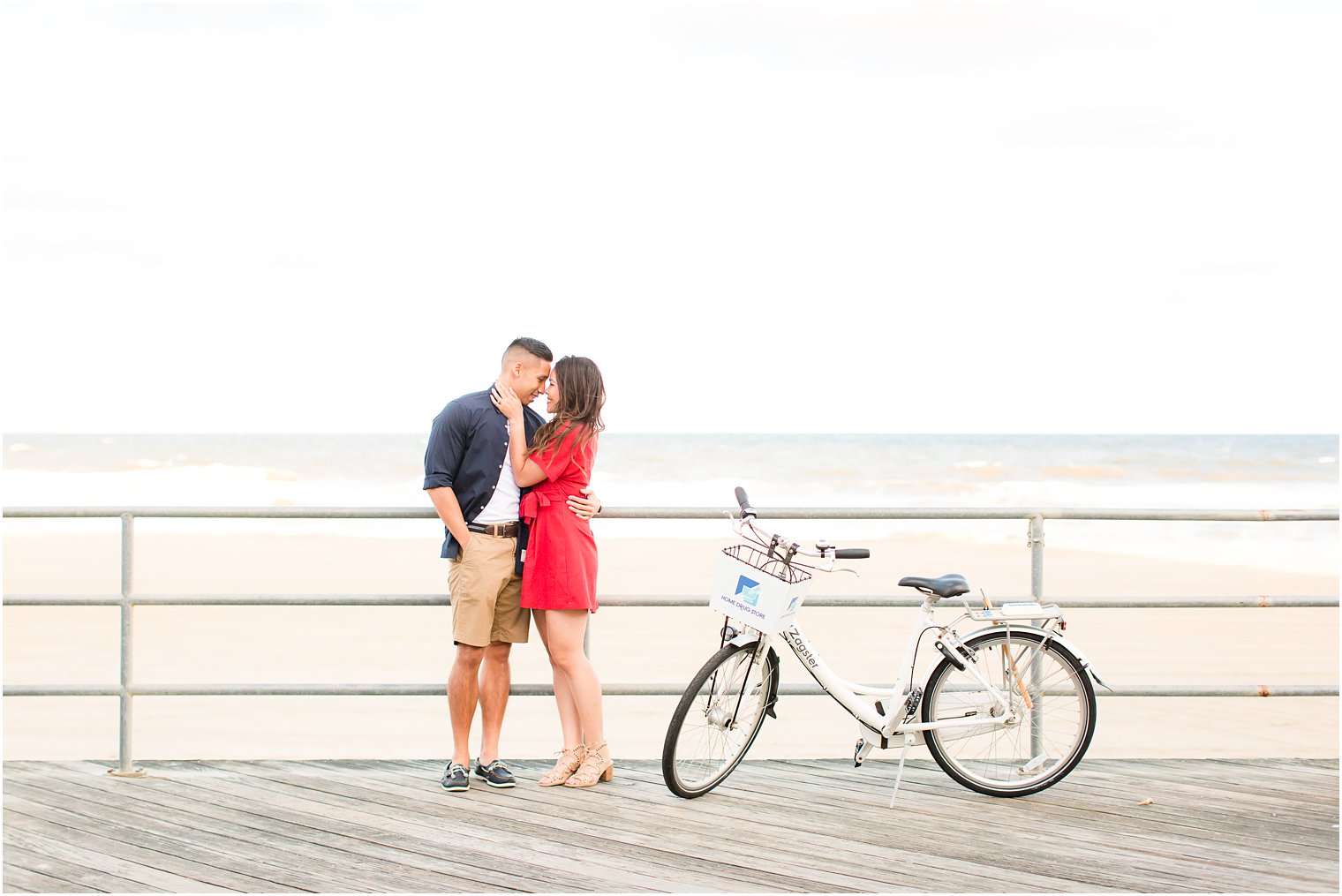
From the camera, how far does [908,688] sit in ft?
14.0

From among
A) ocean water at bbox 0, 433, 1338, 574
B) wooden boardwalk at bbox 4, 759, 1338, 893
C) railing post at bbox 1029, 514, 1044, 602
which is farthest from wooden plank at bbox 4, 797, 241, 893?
ocean water at bbox 0, 433, 1338, 574

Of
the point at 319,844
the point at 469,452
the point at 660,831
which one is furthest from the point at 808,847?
the point at 469,452

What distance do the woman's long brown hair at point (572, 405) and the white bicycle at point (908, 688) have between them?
2.06 ft

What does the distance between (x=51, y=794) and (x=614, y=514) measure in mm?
2325

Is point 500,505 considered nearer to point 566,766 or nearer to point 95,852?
point 566,766

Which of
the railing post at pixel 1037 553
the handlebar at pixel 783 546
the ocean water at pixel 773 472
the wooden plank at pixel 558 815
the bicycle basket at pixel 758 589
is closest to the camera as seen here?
the wooden plank at pixel 558 815

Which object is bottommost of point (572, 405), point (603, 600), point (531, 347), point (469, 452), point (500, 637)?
point (500, 637)

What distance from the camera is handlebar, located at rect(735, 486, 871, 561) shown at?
4102mm

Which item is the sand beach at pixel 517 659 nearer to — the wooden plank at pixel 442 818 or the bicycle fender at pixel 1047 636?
the bicycle fender at pixel 1047 636

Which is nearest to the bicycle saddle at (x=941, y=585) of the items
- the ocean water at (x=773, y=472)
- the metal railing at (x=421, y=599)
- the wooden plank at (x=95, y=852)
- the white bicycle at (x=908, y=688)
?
the white bicycle at (x=908, y=688)

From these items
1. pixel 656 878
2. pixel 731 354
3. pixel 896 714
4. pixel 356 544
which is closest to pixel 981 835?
pixel 896 714

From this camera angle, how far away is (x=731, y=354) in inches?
1594

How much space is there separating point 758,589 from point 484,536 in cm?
107

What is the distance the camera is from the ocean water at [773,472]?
3188 cm
